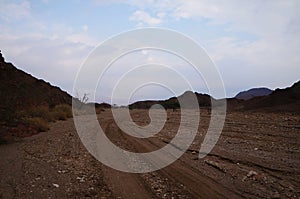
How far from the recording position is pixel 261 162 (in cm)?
1052

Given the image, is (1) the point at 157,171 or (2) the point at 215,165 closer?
(1) the point at 157,171

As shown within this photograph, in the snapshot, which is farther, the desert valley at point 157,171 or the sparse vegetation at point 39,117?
the sparse vegetation at point 39,117

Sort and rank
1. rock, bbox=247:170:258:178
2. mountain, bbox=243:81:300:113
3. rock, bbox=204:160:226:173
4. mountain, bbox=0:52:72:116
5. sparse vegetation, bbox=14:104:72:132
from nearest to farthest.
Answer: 1. rock, bbox=247:170:258:178
2. rock, bbox=204:160:226:173
3. sparse vegetation, bbox=14:104:72:132
4. mountain, bbox=243:81:300:113
5. mountain, bbox=0:52:72:116

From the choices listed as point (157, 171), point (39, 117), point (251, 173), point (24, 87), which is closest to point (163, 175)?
point (157, 171)

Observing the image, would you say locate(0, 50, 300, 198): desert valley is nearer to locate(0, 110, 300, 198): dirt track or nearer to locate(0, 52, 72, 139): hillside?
locate(0, 110, 300, 198): dirt track

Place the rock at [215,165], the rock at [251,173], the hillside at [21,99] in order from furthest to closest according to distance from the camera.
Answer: the hillside at [21,99]
the rock at [215,165]
the rock at [251,173]

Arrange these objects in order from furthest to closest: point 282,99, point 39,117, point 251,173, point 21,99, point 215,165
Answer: point 282,99 → point 21,99 → point 39,117 → point 215,165 → point 251,173

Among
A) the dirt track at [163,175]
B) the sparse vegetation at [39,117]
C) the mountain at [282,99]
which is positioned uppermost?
the mountain at [282,99]

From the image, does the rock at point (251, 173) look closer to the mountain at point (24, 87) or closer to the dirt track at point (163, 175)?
the dirt track at point (163, 175)

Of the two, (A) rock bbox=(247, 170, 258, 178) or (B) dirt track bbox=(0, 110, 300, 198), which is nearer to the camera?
(B) dirt track bbox=(0, 110, 300, 198)

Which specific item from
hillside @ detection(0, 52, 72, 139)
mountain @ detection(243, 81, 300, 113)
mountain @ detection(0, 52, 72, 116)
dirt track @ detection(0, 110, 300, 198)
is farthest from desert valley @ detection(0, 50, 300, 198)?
mountain @ detection(243, 81, 300, 113)

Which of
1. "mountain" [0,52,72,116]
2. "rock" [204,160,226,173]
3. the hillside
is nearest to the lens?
"rock" [204,160,226,173]

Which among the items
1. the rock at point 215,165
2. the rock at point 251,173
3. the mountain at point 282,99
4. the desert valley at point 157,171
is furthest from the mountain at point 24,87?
the rock at point 251,173

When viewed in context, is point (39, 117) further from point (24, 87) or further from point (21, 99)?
point (24, 87)
